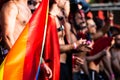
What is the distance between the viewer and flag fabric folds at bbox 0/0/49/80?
7.33 metres

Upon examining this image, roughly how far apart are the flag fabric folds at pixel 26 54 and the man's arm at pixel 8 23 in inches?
7.8

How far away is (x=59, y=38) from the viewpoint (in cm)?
945

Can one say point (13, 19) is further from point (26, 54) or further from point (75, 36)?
point (75, 36)

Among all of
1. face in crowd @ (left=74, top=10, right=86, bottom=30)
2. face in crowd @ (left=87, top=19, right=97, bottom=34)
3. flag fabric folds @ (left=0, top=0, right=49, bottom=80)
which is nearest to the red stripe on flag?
flag fabric folds @ (left=0, top=0, right=49, bottom=80)

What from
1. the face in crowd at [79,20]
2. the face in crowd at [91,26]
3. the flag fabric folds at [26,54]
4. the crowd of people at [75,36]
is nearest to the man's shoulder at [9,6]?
the crowd of people at [75,36]

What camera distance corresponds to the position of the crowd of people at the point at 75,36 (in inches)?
309

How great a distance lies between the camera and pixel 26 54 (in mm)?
7508

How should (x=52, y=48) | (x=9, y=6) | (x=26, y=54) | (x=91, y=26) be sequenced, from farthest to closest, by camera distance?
(x=91, y=26) → (x=52, y=48) → (x=9, y=6) → (x=26, y=54)

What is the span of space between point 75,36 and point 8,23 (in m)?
2.84

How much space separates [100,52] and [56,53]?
367 cm

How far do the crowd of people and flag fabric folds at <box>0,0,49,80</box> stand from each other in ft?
0.71

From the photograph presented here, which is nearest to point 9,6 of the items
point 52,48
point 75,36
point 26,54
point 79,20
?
point 26,54

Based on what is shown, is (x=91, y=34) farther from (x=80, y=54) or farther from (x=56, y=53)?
(x=56, y=53)

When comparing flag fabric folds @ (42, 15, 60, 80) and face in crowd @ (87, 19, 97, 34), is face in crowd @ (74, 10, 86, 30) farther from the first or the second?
flag fabric folds @ (42, 15, 60, 80)
